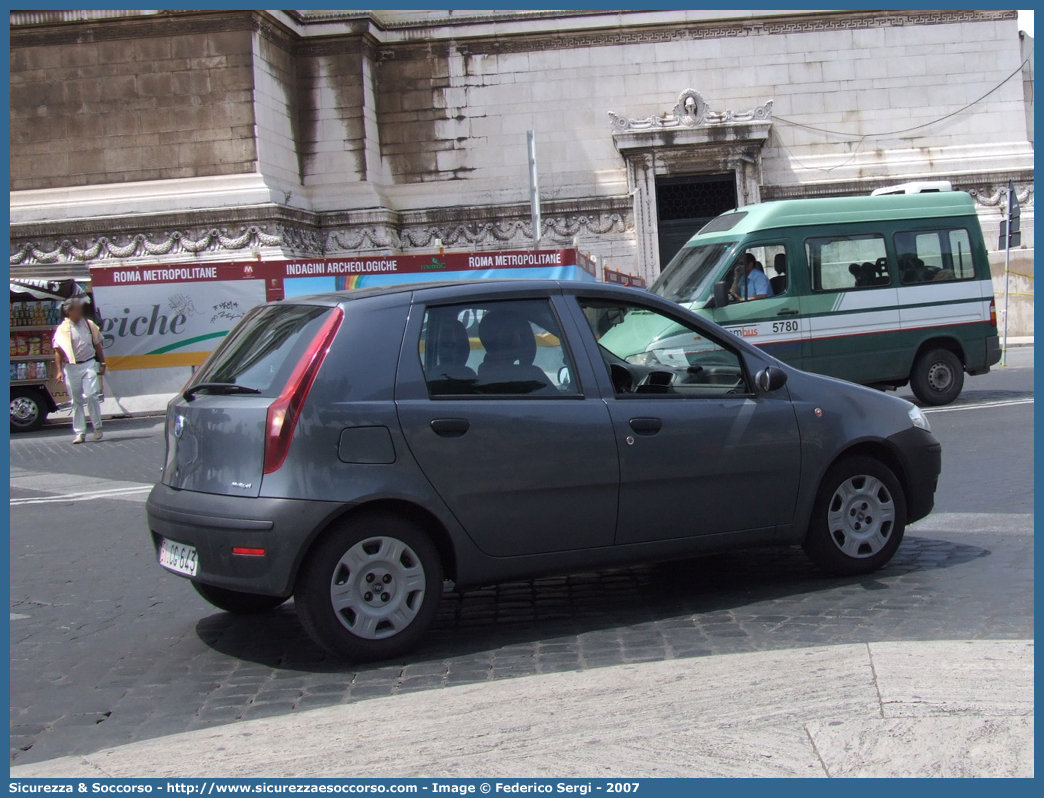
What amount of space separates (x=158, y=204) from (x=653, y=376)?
2136cm

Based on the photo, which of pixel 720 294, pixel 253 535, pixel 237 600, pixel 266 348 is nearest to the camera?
pixel 253 535

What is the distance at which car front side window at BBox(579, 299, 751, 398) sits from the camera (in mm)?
5688

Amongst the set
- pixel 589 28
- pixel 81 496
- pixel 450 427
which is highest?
pixel 589 28

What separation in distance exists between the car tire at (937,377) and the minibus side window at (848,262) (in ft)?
3.55

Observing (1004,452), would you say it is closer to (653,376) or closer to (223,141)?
(653,376)

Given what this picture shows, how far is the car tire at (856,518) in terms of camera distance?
588 centimetres

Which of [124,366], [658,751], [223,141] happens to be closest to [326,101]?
[223,141]

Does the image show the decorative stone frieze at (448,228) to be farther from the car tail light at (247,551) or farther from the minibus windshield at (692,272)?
the car tail light at (247,551)

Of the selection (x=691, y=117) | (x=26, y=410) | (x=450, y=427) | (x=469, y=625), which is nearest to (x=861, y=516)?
(x=469, y=625)

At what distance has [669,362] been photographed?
236 inches

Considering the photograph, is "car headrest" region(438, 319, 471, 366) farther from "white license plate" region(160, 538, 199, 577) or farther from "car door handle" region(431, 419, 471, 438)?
"white license plate" region(160, 538, 199, 577)

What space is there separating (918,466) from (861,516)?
0.41 meters

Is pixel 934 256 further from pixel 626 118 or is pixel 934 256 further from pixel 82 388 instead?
pixel 626 118

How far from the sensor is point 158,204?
25.1 metres
